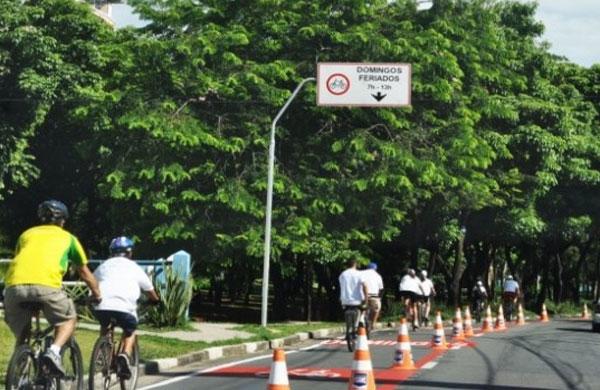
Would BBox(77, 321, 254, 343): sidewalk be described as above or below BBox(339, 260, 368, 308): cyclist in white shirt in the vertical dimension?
below

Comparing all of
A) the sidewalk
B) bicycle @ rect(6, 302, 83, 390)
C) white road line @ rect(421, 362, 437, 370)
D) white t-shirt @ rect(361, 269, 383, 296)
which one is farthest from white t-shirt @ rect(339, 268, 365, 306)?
bicycle @ rect(6, 302, 83, 390)

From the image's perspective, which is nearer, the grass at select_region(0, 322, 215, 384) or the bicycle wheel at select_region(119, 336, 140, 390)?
the bicycle wheel at select_region(119, 336, 140, 390)

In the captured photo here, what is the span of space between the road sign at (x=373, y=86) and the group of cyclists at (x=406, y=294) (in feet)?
12.8

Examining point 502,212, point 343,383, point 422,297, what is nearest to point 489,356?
point 343,383

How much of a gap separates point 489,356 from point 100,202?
23.7 meters

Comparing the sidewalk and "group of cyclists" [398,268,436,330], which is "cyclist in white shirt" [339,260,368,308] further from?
"group of cyclists" [398,268,436,330]

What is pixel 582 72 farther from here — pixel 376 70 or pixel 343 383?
pixel 343 383

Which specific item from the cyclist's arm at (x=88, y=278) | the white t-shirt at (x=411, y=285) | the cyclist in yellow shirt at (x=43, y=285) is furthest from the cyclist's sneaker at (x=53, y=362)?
the white t-shirt at (x=411, y=285)

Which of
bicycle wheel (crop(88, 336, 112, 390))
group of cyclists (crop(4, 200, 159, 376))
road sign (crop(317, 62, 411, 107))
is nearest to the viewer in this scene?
group of cyclists (crop(4, 200, 159, 376))

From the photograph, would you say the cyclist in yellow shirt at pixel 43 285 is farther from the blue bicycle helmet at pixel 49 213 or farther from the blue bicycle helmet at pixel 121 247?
the blue bicycle helmet at pixel 121 247

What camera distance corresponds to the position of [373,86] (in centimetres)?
2394

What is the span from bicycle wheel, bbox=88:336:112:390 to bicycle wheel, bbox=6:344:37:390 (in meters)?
1.09

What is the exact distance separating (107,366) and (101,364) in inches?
4.8

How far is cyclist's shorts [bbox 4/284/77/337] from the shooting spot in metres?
8.54
